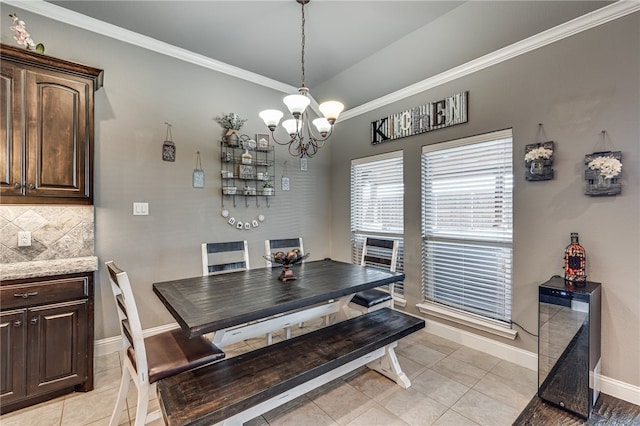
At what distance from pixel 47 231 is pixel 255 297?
6.51ft

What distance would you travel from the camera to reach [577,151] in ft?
7.48

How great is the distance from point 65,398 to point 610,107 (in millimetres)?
4545

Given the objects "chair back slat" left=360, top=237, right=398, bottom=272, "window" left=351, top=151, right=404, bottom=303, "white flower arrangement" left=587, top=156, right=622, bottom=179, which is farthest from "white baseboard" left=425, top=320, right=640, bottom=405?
"white flower arrangement" left=587, top=156, right=622, bottom=179

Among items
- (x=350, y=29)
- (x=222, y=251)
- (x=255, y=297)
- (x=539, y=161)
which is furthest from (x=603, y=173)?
(x=222, y=251)

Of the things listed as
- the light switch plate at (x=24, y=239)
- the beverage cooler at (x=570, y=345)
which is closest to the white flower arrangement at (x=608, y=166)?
the beverage cooler at (x=570, y=345)

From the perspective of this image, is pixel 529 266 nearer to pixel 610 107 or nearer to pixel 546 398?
pixel 546 398

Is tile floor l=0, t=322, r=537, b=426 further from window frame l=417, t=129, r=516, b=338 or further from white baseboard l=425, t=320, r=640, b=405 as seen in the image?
window frame l=417, t=129, r=516, b=338

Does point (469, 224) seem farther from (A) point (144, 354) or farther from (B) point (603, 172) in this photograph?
(A) point (144, 354)

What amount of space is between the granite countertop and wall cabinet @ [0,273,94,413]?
0.04 m

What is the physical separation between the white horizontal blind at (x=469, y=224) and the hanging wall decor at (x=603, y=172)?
1.77 ft

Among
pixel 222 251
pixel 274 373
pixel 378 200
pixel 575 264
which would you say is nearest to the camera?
pixel 274 373

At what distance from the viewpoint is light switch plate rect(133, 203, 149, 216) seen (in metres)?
2.96

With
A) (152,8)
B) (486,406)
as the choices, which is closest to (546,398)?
(486,406)

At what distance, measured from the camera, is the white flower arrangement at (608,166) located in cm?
206
